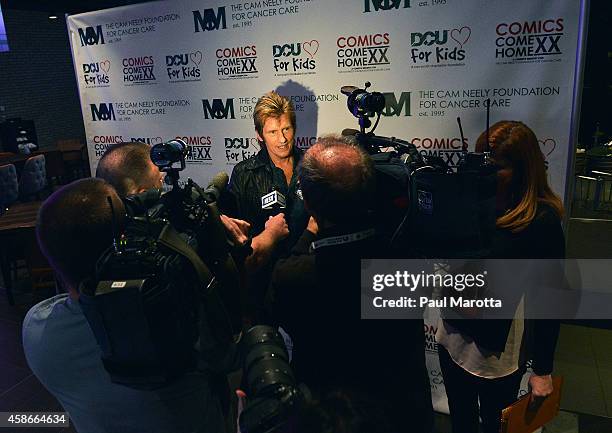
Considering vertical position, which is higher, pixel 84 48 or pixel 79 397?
pixel 84 48

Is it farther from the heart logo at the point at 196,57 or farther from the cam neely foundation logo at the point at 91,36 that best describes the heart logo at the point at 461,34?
the cam neely foundation logo at the point at 91,36

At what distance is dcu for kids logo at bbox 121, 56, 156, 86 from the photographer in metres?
2.92

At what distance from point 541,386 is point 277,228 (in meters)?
1.04

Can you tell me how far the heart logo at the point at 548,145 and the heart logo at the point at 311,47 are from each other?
3.71 feet

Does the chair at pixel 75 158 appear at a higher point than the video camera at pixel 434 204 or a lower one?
lower

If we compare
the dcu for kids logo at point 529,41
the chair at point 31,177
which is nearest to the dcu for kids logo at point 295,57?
the dcu for kids logo at point 529,41

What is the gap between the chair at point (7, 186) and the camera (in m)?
5.50

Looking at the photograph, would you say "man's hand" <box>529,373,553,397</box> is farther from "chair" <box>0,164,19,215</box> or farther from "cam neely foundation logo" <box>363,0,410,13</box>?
"chair" <box>0,164,19,215</box>

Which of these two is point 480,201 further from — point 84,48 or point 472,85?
point 84,48

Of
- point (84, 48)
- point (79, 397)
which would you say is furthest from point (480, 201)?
point (84, 48)

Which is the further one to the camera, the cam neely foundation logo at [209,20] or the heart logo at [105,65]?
the heart logo at [105,65]

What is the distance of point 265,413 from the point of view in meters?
0.85

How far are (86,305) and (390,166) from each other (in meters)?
0.82

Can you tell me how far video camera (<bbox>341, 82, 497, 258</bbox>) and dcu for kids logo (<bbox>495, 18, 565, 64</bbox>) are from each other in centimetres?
86
